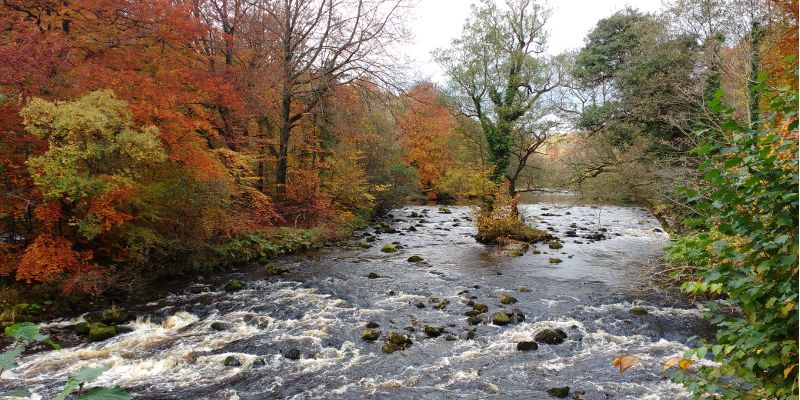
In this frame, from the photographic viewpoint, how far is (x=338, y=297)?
43.1ft

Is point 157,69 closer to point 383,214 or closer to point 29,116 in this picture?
point 29,116

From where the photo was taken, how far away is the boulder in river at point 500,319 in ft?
35.4

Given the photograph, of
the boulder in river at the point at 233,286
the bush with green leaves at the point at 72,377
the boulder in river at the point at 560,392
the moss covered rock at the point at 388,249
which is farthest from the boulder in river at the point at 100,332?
the moss covered rock at the point at 388,249

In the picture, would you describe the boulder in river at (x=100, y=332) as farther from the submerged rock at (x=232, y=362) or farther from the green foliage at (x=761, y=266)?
the green foliage at (x=761, y=266)

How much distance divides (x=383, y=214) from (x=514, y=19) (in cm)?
1550

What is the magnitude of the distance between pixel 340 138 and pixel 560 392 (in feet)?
68.2

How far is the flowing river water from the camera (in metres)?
7.89

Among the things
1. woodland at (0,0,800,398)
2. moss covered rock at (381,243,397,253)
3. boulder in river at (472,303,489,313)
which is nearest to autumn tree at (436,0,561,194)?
woodland at (0,0,800,398)

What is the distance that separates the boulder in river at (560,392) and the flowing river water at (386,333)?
0.30ft

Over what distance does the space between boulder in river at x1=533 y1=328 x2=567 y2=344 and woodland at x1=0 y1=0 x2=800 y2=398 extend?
2.84 meters

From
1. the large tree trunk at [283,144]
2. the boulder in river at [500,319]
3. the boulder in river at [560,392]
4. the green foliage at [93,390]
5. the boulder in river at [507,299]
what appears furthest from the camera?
the large tree trunk at [283,144]

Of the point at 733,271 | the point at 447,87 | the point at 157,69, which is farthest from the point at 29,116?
the point at 447,87

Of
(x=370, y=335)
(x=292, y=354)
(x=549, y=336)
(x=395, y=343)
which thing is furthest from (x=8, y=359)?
(x=549, y=336)

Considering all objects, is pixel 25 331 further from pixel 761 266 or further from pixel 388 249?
pixel 388 249
